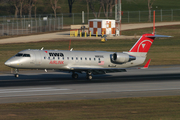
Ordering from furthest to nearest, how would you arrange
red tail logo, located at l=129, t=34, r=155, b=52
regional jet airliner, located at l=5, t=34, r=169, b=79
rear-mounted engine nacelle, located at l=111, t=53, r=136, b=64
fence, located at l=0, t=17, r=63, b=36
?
fence, located at l=0, t=17, r=63, b=36 < red tail logo, located at l=129, t=34, r=155, b=52 < rear-mounted engine nacelle, located at l=111, t=53, r=136, b=64 < regional jet airliner, located at l=5, t=34, r=169, b=79

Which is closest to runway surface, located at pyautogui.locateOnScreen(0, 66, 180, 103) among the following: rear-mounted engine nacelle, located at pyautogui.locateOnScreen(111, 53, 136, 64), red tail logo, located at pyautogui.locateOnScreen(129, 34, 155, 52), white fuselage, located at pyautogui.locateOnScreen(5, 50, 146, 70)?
white fuselage, located at pyautogui.locateOnScreen(5, 50, 146, 70)

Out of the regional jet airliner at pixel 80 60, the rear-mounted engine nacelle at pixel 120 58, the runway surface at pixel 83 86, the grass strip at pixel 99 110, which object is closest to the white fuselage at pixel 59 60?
the regional jet airliner at pixel 80 60

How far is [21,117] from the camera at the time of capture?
18.5m

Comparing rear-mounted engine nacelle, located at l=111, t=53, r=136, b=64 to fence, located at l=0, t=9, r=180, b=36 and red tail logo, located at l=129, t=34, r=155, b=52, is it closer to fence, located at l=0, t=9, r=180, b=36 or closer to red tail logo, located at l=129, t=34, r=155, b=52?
red tail logo, located at l=129, t=34, r=155, b=52

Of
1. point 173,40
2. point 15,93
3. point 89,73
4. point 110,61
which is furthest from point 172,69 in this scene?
point 173,40

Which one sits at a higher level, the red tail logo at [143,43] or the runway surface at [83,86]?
the red tail logo at [143,43]

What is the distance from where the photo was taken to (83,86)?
97.8 feet

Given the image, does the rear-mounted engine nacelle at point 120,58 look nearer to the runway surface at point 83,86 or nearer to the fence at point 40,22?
the runway surface at point 83,86

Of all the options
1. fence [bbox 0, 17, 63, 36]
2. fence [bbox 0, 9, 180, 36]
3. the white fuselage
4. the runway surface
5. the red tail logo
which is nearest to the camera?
the runway surface

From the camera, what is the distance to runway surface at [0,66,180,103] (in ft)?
82.3

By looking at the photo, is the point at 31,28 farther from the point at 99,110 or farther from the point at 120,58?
the point at 99,110

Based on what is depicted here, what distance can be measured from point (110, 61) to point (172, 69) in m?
10.9

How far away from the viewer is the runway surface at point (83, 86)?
25.1 m

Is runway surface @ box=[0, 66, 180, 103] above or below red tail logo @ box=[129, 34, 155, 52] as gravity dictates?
below
